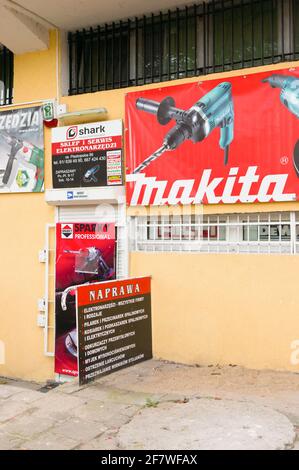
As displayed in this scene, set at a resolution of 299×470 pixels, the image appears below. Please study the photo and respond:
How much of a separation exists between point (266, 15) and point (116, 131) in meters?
2.53

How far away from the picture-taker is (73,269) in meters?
7.55

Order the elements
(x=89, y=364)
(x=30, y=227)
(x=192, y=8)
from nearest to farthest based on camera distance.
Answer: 1. (x=89, y=364)
2. (x=192, y=8)
3. (x=30, y=227)

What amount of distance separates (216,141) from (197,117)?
1.46ft

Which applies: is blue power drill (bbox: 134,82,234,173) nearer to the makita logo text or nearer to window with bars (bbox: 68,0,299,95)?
the makita logo text

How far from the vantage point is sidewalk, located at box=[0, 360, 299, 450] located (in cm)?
402

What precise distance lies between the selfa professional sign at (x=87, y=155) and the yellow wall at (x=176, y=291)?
248mm

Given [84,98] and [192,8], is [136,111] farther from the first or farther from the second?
[192,8]

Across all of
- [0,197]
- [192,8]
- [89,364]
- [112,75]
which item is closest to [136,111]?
[112,75]

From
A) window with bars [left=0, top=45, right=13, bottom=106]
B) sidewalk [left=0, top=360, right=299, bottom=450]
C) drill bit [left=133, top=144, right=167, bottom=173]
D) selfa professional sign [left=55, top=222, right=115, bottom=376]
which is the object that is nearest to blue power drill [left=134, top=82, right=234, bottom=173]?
drill bit [left=133, top=144, right=167, bottom=173]

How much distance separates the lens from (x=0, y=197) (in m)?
8.43

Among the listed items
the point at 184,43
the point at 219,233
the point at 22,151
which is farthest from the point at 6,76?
the point at 219,233

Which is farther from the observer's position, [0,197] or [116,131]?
[0,197]

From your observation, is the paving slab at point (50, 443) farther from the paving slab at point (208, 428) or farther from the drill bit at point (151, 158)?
the drill bit at point (151, 158)

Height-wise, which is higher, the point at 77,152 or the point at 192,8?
the point at 192,8
